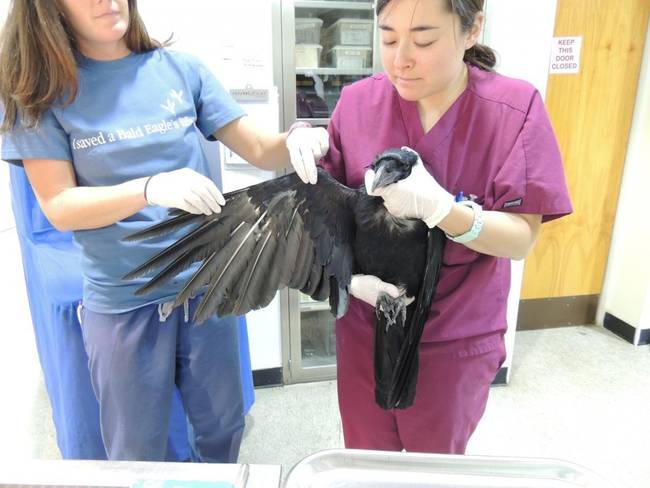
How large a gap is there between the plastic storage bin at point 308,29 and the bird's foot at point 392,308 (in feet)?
4.79

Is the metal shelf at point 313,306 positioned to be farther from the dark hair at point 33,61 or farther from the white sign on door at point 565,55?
the white sign on door at point 565,55

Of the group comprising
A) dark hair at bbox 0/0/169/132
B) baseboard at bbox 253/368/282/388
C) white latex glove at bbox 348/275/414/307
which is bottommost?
baseboard at bbox 253/368/282/388

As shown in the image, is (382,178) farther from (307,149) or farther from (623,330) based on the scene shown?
(623,330)

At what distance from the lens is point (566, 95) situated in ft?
8.16

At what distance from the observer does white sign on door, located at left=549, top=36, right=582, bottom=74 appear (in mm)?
2398

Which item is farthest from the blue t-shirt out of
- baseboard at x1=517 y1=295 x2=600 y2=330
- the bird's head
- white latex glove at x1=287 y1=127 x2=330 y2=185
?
baseboard at x1=517 y1=295 x2=600 y2=330

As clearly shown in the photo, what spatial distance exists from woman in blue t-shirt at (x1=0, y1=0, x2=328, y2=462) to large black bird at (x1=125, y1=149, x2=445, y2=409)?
8 cm

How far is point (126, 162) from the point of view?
104 centimetres

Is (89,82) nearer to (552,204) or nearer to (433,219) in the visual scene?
(433,219)

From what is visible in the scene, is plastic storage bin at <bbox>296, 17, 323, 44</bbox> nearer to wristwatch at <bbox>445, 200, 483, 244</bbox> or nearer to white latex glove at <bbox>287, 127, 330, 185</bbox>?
white latex glove at <bbox>287, 127, 330, 185</bbox>

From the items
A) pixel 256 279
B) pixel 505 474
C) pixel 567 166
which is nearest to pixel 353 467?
pixel 505 474

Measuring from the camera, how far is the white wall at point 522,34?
188 cm

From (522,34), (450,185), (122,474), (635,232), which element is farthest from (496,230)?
(635,232)

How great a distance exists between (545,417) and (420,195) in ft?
5.69
